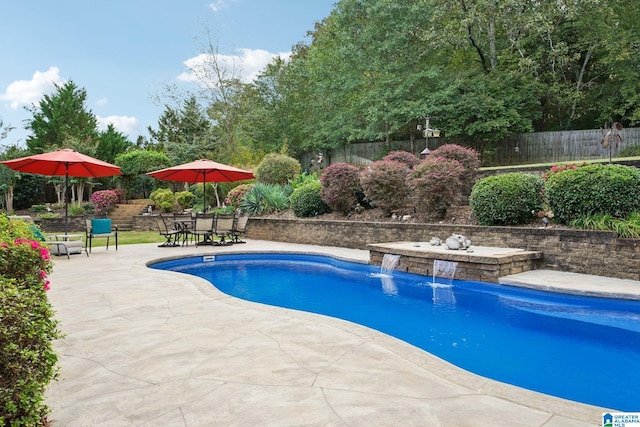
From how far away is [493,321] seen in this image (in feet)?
16.5

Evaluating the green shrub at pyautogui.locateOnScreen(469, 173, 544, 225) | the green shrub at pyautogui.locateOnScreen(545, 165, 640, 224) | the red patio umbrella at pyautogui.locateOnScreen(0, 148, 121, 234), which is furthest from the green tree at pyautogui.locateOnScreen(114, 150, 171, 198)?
the green shrub at pyautogui.locateOnScreen(545, 165, 640, 224)

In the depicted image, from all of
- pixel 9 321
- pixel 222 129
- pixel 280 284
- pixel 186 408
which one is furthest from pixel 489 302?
pixel 222 129

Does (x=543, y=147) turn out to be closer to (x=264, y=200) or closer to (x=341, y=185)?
(x=341, y=185)

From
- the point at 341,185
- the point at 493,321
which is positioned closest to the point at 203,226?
the point at 341,185

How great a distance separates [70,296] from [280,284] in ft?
10.8

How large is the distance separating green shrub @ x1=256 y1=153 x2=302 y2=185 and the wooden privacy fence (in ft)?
24.5

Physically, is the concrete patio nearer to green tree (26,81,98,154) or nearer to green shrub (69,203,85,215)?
green shrub (69,203,85,215)

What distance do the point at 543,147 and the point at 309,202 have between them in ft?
41.4

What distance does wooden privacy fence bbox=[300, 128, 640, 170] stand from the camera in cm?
1705

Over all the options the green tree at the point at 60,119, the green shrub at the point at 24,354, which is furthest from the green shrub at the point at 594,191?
the green tree at the point at 60,119

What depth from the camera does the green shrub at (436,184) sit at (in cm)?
912

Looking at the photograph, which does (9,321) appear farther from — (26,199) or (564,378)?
(26,199)

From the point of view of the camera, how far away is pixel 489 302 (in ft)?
19.3

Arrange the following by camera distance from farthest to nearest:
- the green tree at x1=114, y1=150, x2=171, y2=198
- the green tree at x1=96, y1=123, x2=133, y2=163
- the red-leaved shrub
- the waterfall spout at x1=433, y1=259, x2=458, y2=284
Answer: the green tree at x1=96, y1=123, x2=133, y2=163, the green tree at x1=114, y1=150, x2=171, y2=198, the red-leaved shrub, the waterfall spout at x1=433, y1=259, x2=458, y2=284
